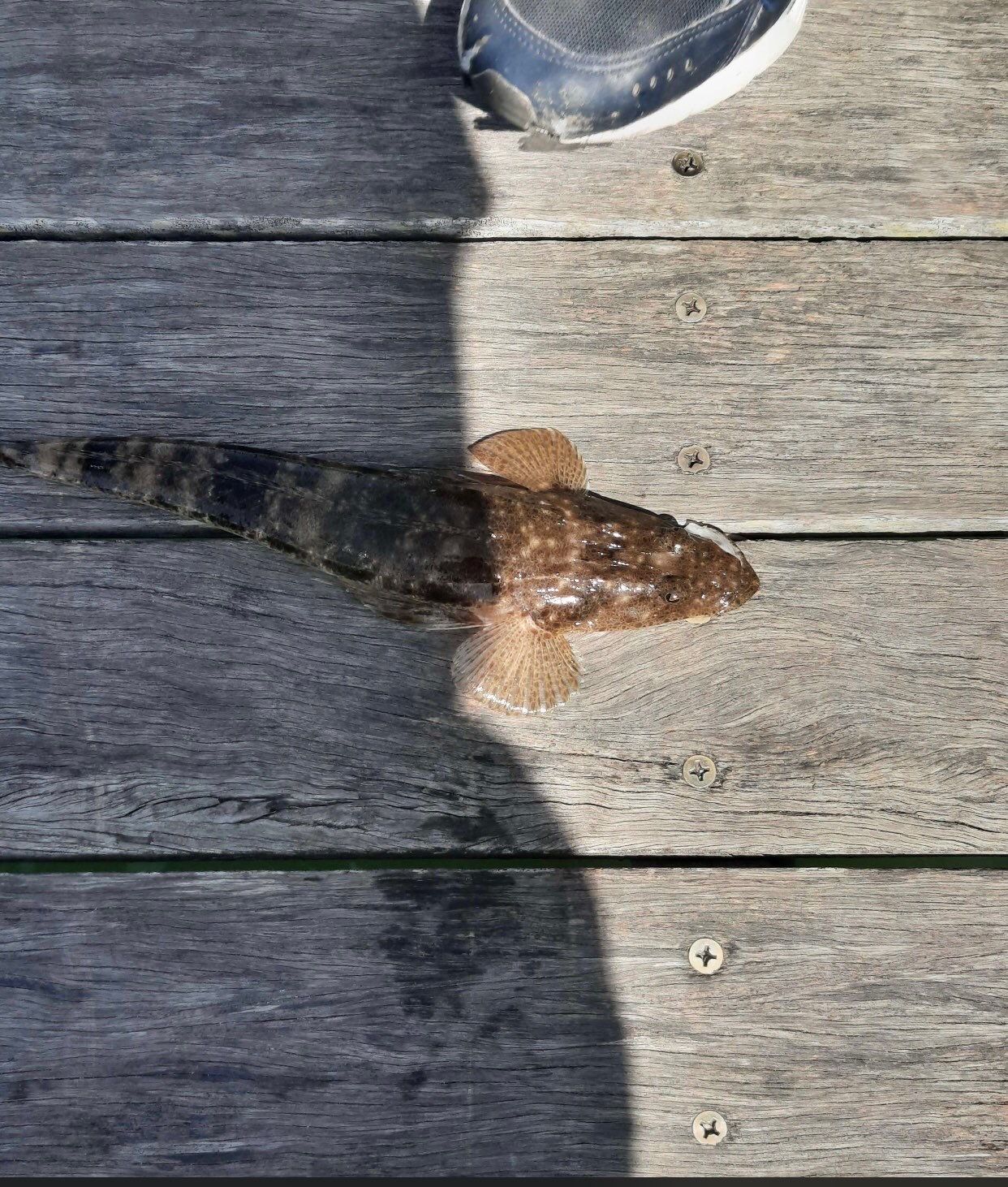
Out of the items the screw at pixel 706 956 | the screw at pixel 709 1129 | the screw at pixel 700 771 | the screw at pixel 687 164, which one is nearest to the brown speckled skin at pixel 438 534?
the screw at pixel 700 771

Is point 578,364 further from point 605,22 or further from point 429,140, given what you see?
point 605,22

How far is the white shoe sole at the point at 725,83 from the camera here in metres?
2.49

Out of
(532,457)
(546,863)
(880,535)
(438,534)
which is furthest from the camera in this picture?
(546,863)

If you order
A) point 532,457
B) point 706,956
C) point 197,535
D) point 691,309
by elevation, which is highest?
point 691,309

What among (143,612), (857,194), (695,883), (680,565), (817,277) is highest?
(857,194)

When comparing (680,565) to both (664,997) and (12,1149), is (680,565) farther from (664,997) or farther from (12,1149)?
(12,1149)

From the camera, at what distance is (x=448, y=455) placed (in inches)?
102

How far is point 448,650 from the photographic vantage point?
253cm

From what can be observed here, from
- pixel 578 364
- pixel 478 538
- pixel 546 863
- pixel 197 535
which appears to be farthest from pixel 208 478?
pixel 546 863

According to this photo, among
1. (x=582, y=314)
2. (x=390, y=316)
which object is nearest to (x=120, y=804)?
(x=390, y=316)

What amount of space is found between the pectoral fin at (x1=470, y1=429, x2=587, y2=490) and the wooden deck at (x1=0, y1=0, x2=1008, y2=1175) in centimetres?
9

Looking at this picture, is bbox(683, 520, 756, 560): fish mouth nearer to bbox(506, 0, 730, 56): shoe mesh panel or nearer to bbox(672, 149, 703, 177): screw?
bbox(672, 149, 703, 177): screw

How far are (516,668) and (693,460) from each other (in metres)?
0.85

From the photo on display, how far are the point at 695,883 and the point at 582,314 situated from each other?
70.1 inches
